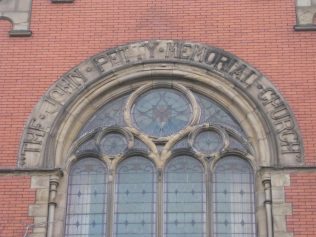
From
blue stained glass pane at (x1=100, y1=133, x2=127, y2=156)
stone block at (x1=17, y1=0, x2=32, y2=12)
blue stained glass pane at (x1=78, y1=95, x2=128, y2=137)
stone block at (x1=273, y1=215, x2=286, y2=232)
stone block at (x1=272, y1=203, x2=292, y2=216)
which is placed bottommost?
stone block at (x1=273, y1=215, x2=286, y2=232)

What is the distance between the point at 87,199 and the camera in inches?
566

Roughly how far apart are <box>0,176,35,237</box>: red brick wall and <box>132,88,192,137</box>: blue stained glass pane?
Result: 2275 mm

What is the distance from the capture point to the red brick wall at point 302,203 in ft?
44.3

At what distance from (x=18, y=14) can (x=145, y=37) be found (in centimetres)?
239

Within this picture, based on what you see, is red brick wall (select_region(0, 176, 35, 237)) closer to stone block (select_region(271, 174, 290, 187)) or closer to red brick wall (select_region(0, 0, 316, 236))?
red brick wall (select_region(0, 0, 316, 236))

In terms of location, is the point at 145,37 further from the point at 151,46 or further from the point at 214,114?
the point at 214,114

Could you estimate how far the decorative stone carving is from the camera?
15.5m

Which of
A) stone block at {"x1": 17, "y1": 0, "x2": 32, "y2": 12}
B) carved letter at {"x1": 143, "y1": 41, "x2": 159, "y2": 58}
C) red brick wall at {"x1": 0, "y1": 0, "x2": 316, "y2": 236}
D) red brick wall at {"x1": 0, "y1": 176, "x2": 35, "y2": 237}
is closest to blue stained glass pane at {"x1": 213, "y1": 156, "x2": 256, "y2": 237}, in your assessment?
red brick wall at {"x1": 0, "y1": 0, "x2": 316, "y2": 236}

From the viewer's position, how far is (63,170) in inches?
568

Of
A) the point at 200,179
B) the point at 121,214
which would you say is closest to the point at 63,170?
the point at 121,214

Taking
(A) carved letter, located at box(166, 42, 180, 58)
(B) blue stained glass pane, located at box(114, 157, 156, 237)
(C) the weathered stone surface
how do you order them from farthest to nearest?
(C) the weathered stone surface
(A) carved letter, located at box(166, 42, 180, 58)
(B) blue stained glass pane, located at box(114, 157, 156, 237)

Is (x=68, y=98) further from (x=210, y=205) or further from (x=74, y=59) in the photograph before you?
(x=210, y=205)

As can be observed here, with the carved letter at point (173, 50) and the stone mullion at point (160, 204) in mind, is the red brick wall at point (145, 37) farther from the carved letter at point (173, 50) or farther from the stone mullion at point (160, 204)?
the stone mullion at point (160, 204)

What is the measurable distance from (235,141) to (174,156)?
1088 millimetres
